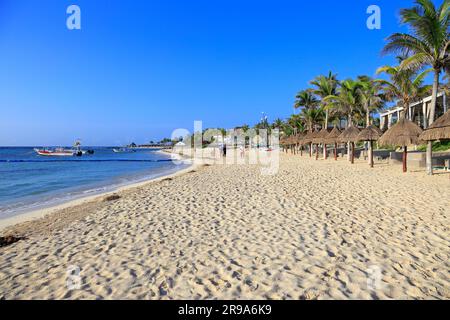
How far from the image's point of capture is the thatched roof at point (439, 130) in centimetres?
928

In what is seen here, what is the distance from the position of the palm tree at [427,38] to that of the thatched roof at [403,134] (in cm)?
99

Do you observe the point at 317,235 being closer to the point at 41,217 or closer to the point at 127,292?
the point at 127,292

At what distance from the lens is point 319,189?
8.95 metres

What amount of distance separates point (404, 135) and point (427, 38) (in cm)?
408

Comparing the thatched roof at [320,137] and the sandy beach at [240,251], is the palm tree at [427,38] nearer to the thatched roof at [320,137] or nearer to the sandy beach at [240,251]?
the sandy beach at [240,251]

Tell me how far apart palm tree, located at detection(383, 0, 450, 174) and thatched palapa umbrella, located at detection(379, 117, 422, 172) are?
994 mm

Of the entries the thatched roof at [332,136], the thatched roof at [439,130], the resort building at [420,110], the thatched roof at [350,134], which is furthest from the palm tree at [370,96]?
the thatched roof at [439,130]

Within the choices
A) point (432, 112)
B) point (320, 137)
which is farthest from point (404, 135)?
point (320, 137)

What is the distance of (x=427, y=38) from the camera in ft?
34.2

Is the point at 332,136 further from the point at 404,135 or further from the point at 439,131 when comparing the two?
the point at 439,131

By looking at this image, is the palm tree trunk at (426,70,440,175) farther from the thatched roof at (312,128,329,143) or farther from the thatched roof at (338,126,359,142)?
the thatched roof at (312,128,329,143)

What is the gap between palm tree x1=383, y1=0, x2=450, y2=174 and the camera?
10.1 m

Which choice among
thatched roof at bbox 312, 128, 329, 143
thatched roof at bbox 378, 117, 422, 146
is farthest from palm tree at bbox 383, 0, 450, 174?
thatched roof at bbox 312, 128, 329, 143

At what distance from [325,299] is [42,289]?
324 centimetres
